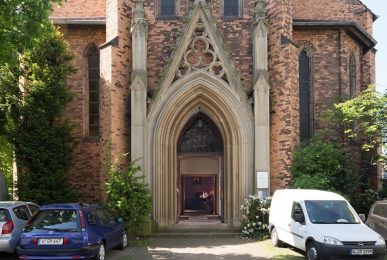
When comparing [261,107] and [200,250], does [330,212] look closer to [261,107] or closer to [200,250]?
[200,250]

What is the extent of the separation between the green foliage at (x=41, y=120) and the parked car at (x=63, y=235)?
18.9 feet

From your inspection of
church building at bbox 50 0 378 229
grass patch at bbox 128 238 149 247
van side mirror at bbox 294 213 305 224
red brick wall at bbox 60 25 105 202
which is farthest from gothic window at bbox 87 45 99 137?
van side mirror at bbox 294 213 305 224

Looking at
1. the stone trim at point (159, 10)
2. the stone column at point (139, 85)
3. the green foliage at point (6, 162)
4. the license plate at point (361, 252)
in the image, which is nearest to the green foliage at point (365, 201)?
the license plate at point (361, 252)

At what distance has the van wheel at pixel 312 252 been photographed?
10.6 meters

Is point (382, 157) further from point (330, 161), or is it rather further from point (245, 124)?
point (245, 124)

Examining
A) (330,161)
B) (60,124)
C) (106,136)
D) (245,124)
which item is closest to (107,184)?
(106,136)

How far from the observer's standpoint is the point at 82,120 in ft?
61.4

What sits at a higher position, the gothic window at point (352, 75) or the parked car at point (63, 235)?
the gothic window at point (352, 75)

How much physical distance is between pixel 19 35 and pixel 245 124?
824 centimetres

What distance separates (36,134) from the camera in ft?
52.7

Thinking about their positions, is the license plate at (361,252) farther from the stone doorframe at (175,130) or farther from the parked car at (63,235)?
the stone doorframe at (175,130)

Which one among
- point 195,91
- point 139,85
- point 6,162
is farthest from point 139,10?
point 6,162

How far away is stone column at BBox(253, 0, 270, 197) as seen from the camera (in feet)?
52.7

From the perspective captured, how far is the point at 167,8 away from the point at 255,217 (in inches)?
340
